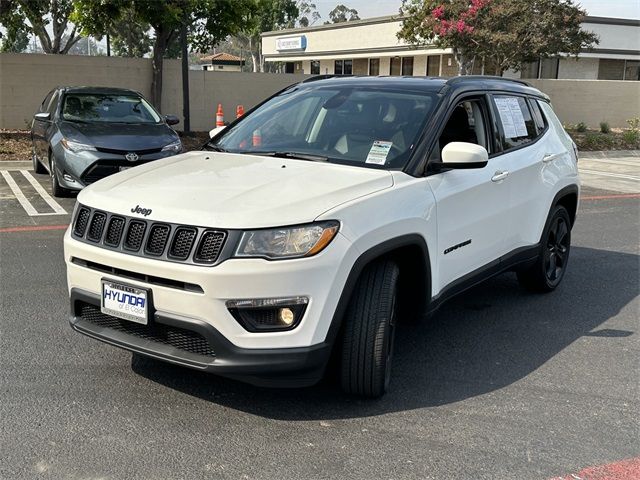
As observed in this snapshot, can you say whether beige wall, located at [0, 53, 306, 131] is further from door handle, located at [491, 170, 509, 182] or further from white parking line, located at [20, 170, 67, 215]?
Answer: door handle, located at [491, 170, 509, 182]

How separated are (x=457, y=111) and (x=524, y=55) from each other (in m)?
17.6

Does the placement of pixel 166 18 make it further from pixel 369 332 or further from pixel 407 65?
pixel 407 65

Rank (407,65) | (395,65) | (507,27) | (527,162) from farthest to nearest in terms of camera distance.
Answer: (395,65) → (407,65) → (507,27) → (527,162)

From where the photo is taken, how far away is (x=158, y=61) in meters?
17.1

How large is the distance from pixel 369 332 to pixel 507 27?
1880cm

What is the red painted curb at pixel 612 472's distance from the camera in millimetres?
3066

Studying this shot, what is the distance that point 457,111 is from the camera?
4.49 m

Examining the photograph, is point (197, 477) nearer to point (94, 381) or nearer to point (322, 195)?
point (94, 381)

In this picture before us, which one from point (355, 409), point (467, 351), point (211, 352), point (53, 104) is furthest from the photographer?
point (53, 104)

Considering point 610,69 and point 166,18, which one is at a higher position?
point 166,18

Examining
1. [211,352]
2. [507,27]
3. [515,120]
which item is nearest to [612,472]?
[211,352]

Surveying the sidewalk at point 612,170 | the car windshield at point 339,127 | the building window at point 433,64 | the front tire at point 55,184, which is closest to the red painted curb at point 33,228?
the front tire at point 55,184

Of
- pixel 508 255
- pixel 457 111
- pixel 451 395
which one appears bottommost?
pixel 451 395

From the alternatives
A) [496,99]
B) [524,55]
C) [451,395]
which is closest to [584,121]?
[524,55]
